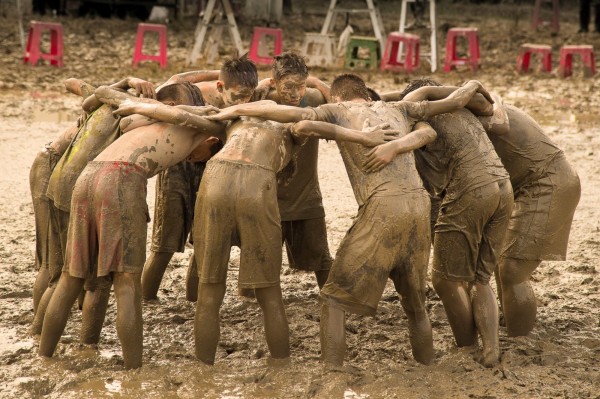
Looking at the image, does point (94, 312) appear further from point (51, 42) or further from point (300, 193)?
point (51, 42)

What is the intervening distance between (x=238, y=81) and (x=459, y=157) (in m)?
1.39

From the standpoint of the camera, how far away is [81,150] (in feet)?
19.1

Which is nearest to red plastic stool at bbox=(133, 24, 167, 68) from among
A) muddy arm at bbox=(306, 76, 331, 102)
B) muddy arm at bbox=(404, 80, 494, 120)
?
muddy arm at bbox=(306, 76, 331, 102)

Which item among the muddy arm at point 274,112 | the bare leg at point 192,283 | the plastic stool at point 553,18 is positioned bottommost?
the bare leg at point 192,283

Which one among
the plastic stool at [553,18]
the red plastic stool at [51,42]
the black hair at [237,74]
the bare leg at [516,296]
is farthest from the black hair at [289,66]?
the plastic stool at [553,18]

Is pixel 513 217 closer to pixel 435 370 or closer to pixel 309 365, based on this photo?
pixel 435 370

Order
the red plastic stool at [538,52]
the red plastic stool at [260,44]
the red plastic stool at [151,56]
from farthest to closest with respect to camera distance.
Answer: the red plastic stool at [260,44] → the red plastic stool at [538,52] → the red plastic stool at [151,56]

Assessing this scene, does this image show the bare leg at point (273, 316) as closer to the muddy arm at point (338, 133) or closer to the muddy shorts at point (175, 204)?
the muddy arm at point (338, 133)

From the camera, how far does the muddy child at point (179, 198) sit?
6074 millimetres

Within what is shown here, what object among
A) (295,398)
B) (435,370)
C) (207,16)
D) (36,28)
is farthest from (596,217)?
(36,28)

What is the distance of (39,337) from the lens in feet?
19.3

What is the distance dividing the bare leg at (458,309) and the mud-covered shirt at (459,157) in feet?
1.63

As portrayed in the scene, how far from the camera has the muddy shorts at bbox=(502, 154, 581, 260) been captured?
6090mm

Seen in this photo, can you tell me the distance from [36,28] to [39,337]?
10.4 meters
